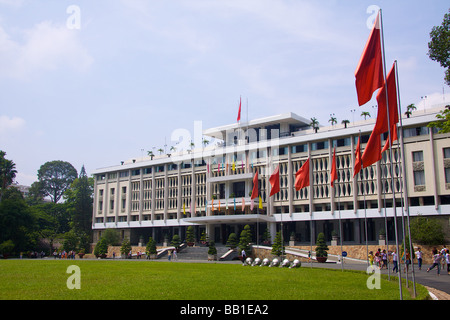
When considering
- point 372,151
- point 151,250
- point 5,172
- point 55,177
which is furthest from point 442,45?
point 55,177

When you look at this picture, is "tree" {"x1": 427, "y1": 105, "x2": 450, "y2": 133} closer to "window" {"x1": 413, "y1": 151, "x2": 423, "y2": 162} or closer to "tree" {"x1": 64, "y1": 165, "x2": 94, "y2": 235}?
"window" {"x1": 413, "y1": 151, "x2": 423, "y2": 162}

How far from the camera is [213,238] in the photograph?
62.4m

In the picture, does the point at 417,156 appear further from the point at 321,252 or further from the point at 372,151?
the point at 372,151

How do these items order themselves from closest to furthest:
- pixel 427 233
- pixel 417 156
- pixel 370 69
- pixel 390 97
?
pixel 370 69 < pixel 390 97 < pixel 427 233 < pixel 417 156

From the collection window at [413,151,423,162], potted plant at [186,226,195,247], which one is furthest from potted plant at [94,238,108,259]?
window at [413,151,423,162]

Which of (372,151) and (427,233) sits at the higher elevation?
(372,151)

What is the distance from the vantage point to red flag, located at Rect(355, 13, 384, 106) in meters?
13.0

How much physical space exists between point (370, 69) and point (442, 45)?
12294 mm

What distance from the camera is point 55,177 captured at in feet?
343

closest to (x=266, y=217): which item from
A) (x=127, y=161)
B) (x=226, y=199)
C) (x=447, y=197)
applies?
(x=226, y=199)
